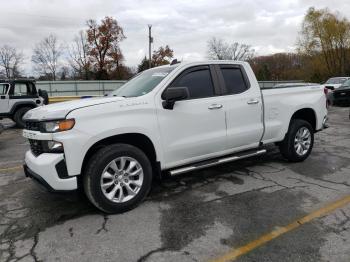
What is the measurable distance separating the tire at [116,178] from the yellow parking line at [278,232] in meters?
1.48

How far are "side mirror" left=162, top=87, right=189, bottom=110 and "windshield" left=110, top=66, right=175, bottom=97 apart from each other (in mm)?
327

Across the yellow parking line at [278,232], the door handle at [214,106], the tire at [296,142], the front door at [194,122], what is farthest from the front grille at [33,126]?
the tire at [296,142]

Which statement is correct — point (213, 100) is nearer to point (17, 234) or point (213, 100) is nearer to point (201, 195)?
point (201, 195)

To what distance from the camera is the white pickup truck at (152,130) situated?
3.86 m

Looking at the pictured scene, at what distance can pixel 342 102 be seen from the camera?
18062mm

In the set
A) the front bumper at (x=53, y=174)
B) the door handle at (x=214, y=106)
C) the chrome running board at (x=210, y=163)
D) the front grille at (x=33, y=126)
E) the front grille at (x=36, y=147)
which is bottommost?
the chrome running board at (x=210, y=163)

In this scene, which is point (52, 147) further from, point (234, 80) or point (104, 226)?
point (234, 80)

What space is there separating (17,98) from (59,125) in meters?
10.5

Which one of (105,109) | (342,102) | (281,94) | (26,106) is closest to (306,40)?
(342,102)

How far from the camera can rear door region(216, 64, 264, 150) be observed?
5141 mm

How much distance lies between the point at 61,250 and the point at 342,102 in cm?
1793

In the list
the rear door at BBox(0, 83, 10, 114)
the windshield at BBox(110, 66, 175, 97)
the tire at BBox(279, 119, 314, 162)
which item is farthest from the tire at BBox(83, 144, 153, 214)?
the rear door at BBox(0, 83, 10, 114)

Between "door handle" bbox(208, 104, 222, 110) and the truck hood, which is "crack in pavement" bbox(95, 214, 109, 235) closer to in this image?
the truck hood

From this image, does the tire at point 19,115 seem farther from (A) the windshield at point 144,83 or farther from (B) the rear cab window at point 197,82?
(B) the rear cab window at point 197,82
